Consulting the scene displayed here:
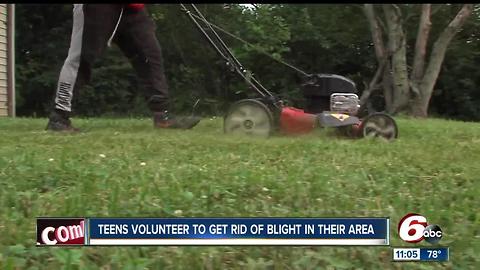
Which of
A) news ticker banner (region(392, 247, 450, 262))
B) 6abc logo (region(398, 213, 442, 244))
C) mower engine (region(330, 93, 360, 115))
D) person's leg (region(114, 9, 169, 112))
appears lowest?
news ticker banner (region(392, 247, 450, 262))

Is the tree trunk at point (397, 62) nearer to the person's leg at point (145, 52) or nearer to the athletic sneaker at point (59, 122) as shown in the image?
the person's leg at point (145, 52)

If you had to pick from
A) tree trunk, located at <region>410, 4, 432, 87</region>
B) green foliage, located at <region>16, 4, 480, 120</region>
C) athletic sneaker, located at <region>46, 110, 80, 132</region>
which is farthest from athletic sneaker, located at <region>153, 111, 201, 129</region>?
tree trunk, located at <region>410, 4, 432, 87</region>

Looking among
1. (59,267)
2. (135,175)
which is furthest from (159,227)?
(135,175)

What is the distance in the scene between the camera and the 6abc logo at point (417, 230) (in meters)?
1.96

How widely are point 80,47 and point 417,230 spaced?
356cm

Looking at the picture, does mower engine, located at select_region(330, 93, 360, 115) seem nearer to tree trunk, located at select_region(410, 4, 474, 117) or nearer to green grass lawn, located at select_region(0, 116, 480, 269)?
green grass lawn, located at select_region(0, 116, 480, 269)

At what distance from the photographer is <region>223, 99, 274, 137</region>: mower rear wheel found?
15.8 feet

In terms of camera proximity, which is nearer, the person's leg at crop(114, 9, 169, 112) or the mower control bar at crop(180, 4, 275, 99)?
the person's leg at crop(114, 9, 169, 112)

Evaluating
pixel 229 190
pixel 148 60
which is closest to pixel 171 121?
pixel 148 60

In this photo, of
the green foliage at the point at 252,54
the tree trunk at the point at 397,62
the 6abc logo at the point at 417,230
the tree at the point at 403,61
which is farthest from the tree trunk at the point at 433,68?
the 6abc logo at the point at 417,230

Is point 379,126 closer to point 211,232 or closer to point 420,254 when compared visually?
point 420,254

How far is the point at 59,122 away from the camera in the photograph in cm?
485

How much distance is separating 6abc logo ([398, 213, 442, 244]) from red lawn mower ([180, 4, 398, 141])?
2752mm

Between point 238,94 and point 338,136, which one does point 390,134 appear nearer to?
point 338,136
